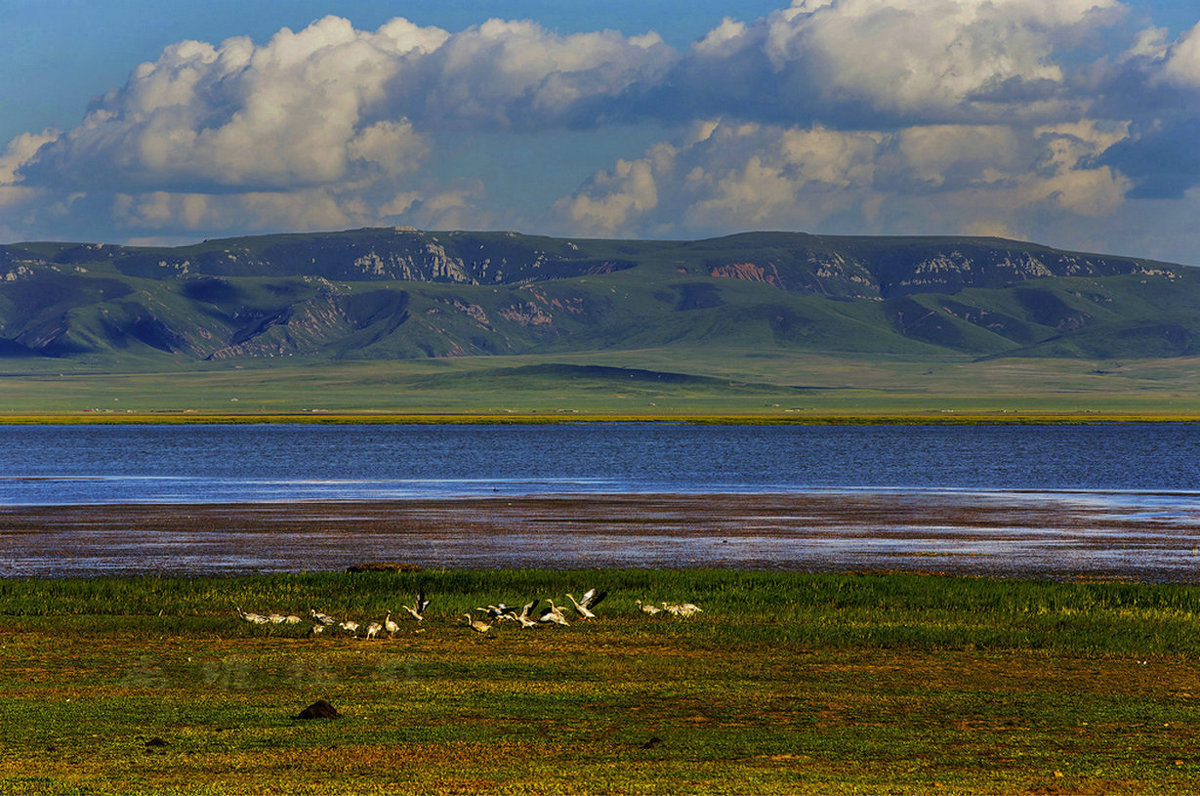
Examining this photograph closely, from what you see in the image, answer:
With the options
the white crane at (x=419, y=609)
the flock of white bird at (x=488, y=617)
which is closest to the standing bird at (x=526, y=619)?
the flock of white bird at (x=488, y=617)

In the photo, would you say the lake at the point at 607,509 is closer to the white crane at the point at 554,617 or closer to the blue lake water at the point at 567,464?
the blue lake water at the point at 567,464

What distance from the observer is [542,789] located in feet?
51.2

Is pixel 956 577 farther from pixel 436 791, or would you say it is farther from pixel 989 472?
pixel 989 472

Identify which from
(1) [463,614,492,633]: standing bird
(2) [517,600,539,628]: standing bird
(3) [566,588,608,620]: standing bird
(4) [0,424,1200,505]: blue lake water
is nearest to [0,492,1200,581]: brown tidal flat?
(4) [0,424,1200,505]: blue lake water

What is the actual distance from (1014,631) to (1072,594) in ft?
19.2

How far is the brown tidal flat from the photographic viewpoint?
42.5 m

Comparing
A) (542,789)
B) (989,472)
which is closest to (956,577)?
(542,789)

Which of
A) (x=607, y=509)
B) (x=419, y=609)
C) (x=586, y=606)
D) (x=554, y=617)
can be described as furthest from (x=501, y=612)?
(x=607, y=509)

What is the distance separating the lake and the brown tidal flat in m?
0.14

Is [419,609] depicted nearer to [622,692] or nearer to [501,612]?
[501,612]

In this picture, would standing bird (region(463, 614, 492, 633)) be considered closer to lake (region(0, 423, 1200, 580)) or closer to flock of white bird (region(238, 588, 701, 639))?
flock of white bird (region(238, 588, 701, 639))

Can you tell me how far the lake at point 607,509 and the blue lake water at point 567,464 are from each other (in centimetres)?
37

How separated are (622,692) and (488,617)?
7912 millimetres

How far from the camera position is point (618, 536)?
52500 mm
